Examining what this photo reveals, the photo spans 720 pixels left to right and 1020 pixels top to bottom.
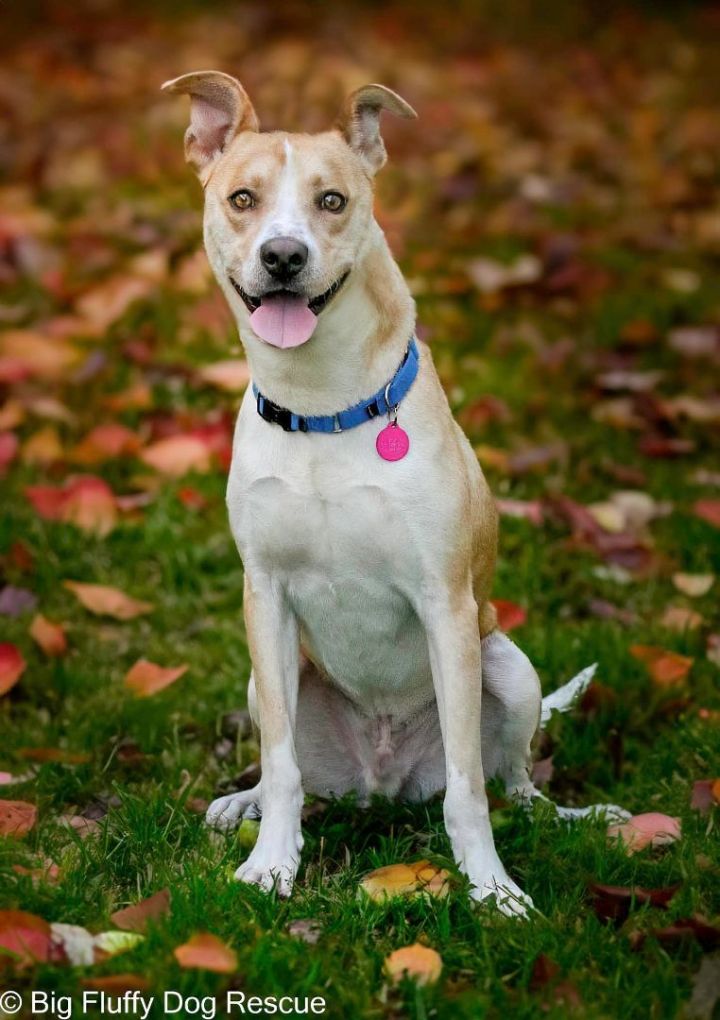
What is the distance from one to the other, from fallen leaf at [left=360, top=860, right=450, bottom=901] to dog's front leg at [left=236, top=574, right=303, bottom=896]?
207 millimetres

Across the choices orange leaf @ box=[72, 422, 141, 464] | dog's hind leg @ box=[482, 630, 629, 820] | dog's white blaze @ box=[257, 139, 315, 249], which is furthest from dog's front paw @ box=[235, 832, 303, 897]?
orange leaf @ box=[72, 422, 141, 464]

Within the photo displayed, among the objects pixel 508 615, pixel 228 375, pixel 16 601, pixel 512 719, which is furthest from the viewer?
pixel 228 375

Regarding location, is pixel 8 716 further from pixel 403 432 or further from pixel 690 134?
pixel 690 134

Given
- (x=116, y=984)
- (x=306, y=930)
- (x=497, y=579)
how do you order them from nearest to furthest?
(x=116, y=984) < (x=306, y=930) < (x=497, y=579)

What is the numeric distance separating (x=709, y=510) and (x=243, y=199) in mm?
2617

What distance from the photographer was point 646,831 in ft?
11.7

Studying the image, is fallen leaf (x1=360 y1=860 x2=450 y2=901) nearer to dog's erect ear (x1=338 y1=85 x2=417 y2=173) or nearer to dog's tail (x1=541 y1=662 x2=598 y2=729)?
dog's tail (x1=541 y1=662 x2=598 y2=729)

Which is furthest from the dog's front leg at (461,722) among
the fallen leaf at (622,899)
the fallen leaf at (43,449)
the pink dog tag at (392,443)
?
the fallen leaf at (43,449)

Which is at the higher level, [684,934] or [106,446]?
[684,934]

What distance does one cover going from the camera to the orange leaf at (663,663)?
4297 mm

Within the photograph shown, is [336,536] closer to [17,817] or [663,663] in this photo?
[17,817]

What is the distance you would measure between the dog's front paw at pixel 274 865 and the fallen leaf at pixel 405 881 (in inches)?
7.2

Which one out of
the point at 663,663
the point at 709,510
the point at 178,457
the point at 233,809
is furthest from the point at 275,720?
the point at 709,510

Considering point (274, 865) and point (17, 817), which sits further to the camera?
point (17, 817)
